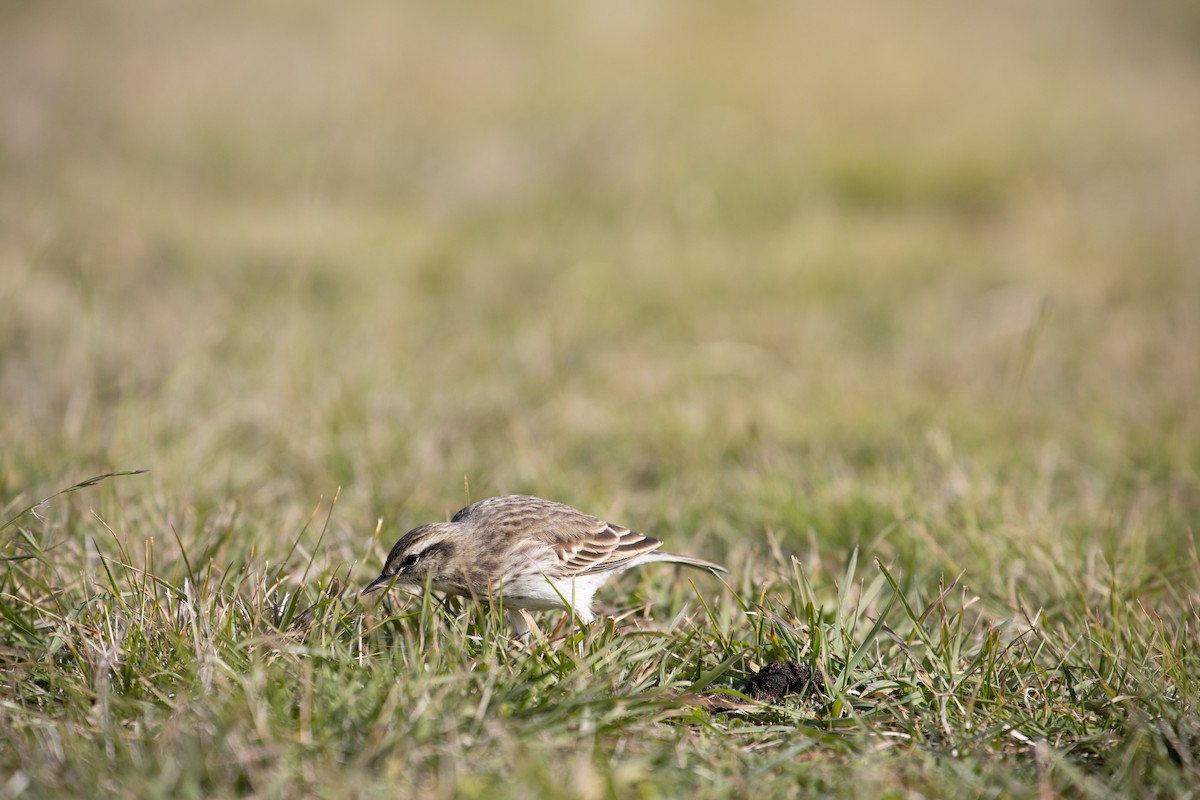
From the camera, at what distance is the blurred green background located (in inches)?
192

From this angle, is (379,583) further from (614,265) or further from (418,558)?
(614,265)

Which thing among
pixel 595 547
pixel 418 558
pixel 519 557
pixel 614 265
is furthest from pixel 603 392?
pixel 418 558

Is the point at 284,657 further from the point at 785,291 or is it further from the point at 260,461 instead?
the point at 785,291

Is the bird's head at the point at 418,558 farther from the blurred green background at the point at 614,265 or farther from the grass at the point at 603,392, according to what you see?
the blurred green background at the point at 614,265

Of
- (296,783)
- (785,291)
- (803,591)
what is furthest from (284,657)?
(785,291)

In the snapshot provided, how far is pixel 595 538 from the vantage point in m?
3.56

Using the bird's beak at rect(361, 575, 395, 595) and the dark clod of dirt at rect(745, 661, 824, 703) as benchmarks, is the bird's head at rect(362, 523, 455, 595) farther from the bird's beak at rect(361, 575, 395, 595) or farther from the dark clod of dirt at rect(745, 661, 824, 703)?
the dark clod of dirt at rect(745, 661, 824, 703)

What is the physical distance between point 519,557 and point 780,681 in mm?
886

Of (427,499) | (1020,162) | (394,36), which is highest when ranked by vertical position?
(394,36)

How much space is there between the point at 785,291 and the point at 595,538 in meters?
5.25

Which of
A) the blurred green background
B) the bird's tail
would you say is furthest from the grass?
the bird's tail

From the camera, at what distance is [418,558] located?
3.31m

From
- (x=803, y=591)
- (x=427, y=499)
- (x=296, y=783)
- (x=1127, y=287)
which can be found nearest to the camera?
(x=296, y=783)

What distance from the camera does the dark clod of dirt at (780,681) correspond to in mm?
3002
